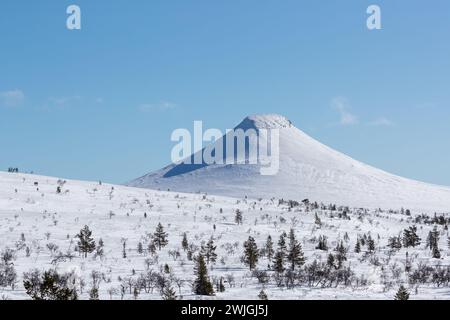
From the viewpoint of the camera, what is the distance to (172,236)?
23.8 metres

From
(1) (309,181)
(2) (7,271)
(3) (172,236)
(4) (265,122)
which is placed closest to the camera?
(2) (7,271)

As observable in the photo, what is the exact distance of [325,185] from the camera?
75.5 metres

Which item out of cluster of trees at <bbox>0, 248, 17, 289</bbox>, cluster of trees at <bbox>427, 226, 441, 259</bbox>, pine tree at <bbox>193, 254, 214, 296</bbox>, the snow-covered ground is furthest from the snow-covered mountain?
pine tree at <bbox>193, 254, 214, 296</bbox>

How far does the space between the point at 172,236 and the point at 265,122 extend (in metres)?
82.4

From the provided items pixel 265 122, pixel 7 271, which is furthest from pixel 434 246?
pixel 265 122

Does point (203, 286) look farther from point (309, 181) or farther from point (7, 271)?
point (309, 181)

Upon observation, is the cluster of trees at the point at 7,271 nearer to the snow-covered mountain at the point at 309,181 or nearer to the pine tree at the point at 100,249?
the pine tree at the point at 100,249

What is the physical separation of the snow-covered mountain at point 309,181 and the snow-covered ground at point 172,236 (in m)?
30.7

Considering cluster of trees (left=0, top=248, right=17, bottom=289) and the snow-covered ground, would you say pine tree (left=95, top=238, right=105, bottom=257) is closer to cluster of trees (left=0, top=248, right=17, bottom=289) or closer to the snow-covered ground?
the snow-covered ground

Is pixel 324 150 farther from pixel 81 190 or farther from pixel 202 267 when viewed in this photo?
pixel 202 267

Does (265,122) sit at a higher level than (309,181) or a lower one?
higher

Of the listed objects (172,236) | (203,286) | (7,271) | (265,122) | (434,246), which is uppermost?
(265,122)
